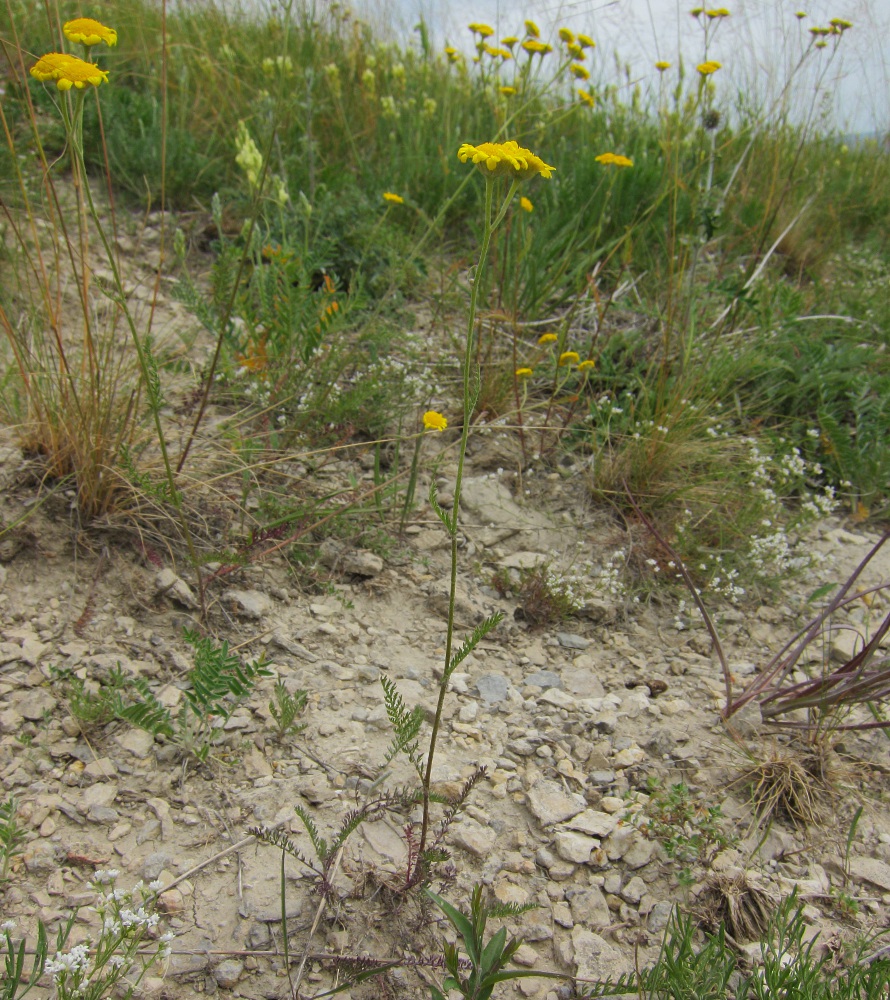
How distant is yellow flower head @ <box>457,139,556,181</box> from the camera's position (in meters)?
1.02

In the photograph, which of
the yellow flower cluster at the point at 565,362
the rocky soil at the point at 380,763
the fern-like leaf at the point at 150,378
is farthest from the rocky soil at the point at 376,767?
the yellow flower cluster at the point at 565,362

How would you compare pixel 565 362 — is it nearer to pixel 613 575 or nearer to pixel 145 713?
pixel 613 575

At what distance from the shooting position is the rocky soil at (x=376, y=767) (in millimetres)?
1352

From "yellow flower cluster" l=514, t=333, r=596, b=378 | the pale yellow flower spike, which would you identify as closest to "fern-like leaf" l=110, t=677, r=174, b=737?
the pale yellow flower spike

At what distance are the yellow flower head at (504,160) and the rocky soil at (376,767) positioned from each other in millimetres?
1126

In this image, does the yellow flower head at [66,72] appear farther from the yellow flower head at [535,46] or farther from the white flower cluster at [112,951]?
the yellow flower head at [535,46]

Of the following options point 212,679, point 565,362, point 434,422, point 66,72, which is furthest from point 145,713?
point 565,362

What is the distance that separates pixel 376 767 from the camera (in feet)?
5.36

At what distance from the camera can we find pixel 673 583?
2361 millimetres

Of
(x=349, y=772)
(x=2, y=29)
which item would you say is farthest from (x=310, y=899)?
(x=2, y=29)

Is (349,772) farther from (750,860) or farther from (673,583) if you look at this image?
(673,583)

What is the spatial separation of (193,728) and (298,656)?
0.34 meters

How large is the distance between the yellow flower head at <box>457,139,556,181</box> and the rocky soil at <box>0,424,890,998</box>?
44.3 inches

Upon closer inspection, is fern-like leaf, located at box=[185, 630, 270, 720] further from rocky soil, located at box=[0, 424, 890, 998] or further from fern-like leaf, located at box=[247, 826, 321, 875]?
fern-like leaf, located at box=[247, 826, 321, 875]
